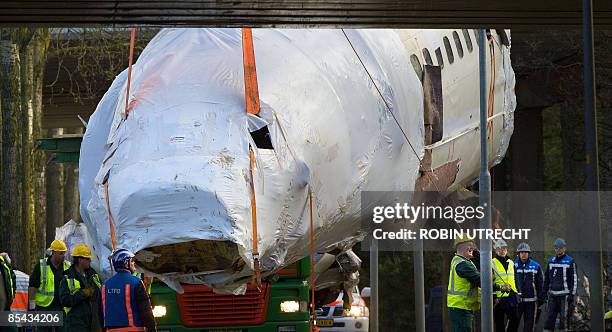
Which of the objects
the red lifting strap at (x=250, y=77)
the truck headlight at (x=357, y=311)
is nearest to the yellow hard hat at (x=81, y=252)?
the red lifting strap at (x=250, y=77)

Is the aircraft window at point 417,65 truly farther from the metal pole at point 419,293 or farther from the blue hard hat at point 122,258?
the metal pole at point 419,293

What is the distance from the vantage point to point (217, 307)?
59.6 feet

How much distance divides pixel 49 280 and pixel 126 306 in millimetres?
6355

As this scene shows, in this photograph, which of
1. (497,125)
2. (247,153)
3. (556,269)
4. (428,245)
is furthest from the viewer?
(428,245)

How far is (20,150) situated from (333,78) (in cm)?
1838

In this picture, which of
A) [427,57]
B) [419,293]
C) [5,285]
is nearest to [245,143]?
[427,57]

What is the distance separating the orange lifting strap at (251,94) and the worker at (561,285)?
10.2m

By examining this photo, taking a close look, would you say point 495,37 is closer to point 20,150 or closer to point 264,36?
point 264,36

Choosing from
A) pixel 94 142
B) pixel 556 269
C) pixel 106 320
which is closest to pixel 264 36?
pixel 94 142

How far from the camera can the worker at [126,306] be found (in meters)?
15.2

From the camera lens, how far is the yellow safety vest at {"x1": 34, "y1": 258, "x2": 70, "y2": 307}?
2138 centimetres

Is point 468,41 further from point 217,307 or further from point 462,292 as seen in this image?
point 217,307

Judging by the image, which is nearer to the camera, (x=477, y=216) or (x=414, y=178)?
(x=414, y=178)

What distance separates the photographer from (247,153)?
14000 mm
